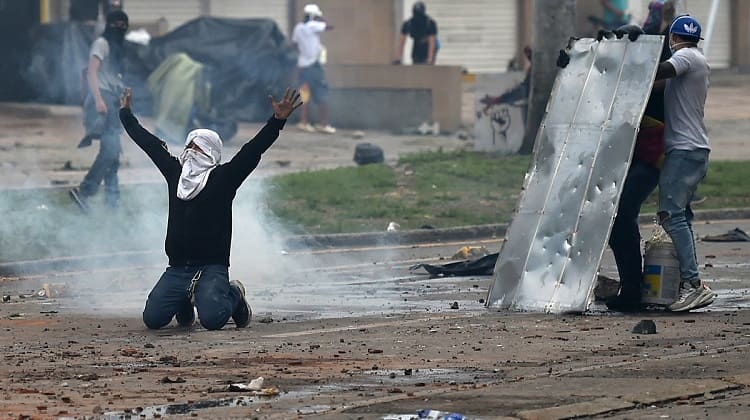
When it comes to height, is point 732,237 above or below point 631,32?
below

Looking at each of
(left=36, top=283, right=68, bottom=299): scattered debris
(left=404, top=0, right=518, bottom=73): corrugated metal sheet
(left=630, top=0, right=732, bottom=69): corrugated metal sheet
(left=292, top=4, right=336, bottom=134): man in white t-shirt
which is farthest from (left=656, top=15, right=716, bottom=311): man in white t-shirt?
(left=630, top=0, right=732, bottom=69): corrugated metal sheet

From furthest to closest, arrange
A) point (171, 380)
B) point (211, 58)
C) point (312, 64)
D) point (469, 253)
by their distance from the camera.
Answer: point (211, 58) → point (312, 64) → point (469, 253) → point (171, 380)

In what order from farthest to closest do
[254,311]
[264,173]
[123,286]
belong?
[264,173]
[123,286]
[254,311]

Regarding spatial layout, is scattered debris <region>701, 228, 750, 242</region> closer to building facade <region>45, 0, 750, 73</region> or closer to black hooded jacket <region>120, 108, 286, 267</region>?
black hooded jacket <region>120, 108, 286, 267</region>

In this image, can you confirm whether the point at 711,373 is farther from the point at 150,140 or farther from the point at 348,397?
the point at 150,140

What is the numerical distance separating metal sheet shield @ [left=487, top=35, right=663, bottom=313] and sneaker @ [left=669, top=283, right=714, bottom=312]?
0.54 m

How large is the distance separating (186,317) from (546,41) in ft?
33.0

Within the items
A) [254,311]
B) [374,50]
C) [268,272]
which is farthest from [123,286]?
[374,50]

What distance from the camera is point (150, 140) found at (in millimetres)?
9969

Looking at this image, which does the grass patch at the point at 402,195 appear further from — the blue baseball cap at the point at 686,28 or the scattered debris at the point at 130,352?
the scattered debris at the point at 130,352

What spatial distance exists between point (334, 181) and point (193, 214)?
26.3ft

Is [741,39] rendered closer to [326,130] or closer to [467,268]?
[326,130]

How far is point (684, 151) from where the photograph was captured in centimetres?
960

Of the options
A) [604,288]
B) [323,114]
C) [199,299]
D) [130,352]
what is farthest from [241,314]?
[323,114]
